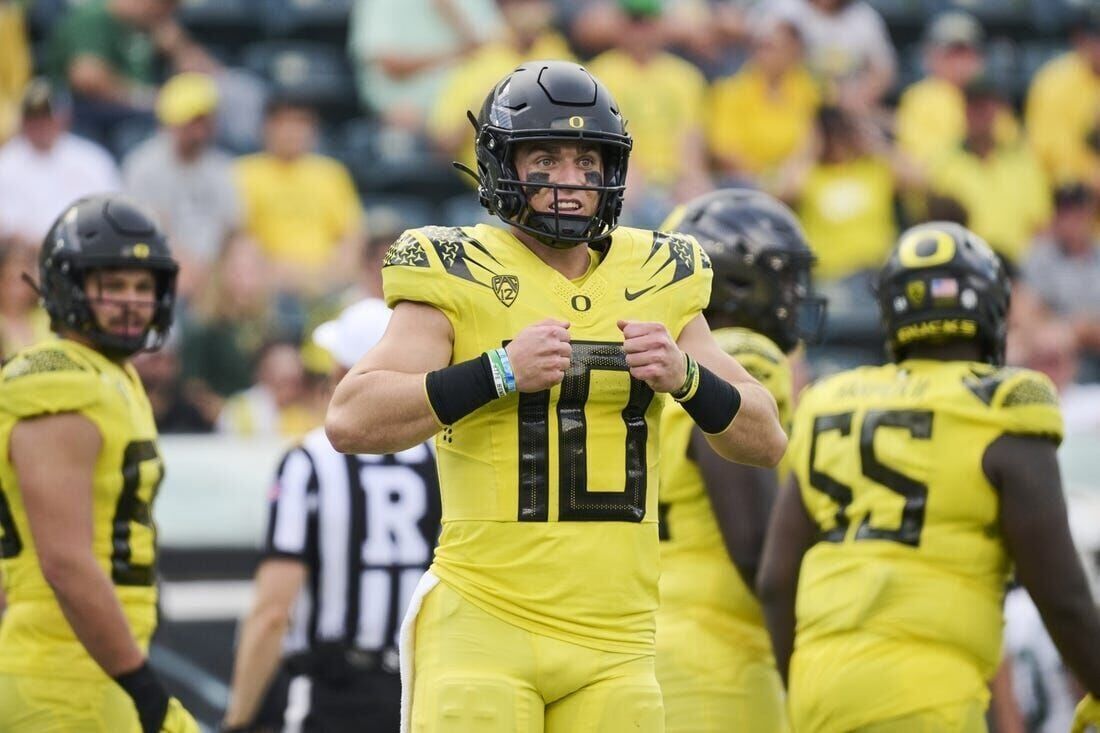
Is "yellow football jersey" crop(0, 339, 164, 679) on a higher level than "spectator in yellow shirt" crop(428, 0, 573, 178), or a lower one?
lower

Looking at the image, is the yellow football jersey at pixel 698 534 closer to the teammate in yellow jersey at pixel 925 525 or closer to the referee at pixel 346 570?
the teammate in yellow jersey at pixel 925 525

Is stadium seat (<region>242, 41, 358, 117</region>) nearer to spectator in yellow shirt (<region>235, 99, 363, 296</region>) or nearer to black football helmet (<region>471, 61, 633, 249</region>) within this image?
spectator in yellow shirt (<region>235, 99, 363, 296</region>)

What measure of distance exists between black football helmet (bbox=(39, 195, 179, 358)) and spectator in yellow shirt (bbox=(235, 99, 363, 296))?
16.9 ft

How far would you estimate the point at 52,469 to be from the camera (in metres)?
4.38

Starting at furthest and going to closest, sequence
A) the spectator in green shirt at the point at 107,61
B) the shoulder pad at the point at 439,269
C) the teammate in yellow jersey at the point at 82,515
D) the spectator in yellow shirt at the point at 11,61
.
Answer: the spectator in green shirt at the point at 107,61
the spectator in yellow shirt at the point at 11,61
the teammate in yellow jersey at the point at 82,515
the shoulder pad at the point at 439,269

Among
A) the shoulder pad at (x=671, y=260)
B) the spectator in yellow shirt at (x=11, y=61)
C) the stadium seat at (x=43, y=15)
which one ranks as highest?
the stadium seat at (x=43, y=15)

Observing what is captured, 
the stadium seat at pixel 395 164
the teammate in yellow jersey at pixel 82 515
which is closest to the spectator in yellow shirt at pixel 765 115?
the stadium seat at pixel 395 164

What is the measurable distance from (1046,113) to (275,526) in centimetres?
771

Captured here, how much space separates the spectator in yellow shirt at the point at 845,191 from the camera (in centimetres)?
1072

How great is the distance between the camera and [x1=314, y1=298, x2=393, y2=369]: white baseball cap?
5.57 metres

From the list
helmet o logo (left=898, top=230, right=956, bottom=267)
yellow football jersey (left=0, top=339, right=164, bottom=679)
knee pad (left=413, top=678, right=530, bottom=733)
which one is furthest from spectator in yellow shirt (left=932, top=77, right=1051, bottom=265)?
knee pad (left=413, top=678, right=530, bottom=733)

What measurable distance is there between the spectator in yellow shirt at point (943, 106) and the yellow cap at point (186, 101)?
14.1 feet

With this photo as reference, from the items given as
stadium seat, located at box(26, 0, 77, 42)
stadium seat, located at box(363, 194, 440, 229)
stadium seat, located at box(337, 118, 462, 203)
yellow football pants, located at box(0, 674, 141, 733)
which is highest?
stadium seat, located at box(26, 0, 77, 42)

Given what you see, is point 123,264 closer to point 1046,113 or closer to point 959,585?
point 959,585
